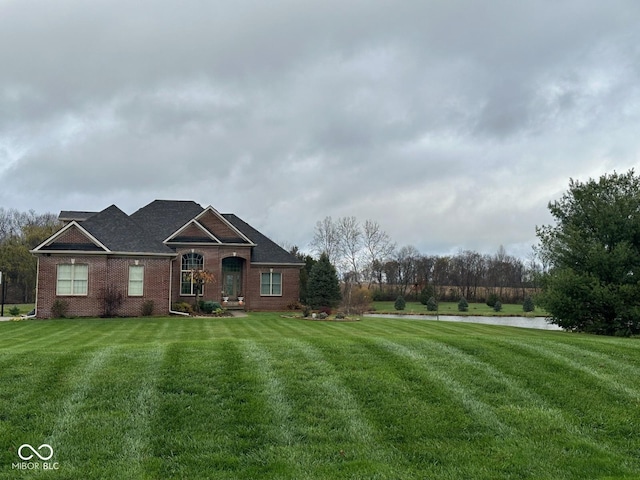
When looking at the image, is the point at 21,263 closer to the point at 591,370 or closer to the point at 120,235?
the point at 120,235

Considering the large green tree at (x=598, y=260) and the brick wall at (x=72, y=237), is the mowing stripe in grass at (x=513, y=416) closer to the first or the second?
the large green tree at (x=598, y=260)

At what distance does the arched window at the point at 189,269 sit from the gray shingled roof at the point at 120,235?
4060mm

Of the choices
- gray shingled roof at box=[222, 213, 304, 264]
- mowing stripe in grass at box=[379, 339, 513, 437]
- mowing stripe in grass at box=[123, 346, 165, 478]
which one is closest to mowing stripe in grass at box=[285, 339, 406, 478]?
mowing stripe in grass at box=[379, 339, 513, 437]

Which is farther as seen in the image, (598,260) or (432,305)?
(432,305)

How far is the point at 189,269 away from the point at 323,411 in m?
26.7

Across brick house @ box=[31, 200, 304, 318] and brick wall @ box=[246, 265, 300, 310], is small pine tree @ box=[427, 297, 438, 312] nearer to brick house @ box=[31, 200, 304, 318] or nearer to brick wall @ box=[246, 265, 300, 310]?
brick wall @ box=[246, 265, 300, 310]

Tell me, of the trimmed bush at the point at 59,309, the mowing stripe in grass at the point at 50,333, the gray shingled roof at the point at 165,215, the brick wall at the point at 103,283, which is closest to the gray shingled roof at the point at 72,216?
the gray shingled roof at the point at 165,215

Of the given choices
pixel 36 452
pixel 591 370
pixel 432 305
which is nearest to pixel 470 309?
pixel 432 305

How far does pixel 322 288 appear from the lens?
1325 inches

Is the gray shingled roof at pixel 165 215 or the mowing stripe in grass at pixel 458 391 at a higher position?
the gray shingled roof at pixel 165 215

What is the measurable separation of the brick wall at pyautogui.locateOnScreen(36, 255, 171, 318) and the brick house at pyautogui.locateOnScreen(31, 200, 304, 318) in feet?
0.15

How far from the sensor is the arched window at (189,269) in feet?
104

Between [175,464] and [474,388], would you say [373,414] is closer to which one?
[474,388]

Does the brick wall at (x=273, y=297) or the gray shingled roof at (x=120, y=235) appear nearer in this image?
the gray shingled roof at (x=120, y=235)
